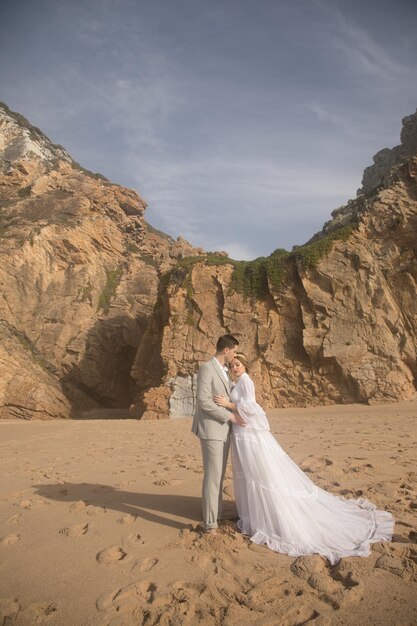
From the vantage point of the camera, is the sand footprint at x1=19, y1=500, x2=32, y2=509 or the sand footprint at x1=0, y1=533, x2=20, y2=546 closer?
the sand footprint at x1=0, y1=533, x2=20, y2=546

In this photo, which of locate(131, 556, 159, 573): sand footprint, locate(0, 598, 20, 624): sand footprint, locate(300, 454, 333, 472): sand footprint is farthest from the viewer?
locate(300, 454, 333, 472): sand footprint

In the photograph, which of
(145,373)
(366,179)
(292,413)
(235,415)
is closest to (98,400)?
(145,373)

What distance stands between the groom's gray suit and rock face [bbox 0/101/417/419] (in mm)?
13429

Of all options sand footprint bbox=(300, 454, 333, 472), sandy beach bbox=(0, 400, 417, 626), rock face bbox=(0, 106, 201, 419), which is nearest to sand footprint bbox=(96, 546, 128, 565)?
sandy beach bbox=(0, 400, 417, 626)

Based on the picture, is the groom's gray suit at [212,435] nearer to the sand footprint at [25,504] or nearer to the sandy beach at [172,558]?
the sandy beach at [172,558]

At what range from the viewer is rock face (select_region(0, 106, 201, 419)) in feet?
75.8

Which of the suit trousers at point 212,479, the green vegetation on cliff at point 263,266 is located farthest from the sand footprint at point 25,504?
the green vegetation on cliff at point 263,266

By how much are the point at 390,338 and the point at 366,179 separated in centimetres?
2983

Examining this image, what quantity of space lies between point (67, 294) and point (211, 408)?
26.7m

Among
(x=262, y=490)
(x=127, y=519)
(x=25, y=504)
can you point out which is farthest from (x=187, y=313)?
(x=262, y=490)

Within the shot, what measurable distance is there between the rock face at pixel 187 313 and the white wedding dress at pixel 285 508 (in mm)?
13070

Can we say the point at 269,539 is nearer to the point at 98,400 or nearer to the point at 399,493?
the point at 399,493

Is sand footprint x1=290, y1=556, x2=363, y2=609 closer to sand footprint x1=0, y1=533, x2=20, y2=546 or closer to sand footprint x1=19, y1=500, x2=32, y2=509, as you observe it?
sand footprint x1=0, y1=533, x2=20, y2=546

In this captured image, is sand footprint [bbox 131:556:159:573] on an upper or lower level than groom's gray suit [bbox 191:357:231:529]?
lower
